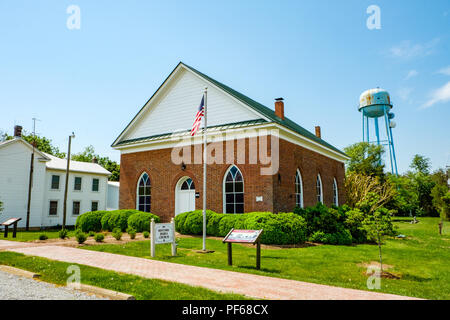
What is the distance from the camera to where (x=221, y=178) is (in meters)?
16.8

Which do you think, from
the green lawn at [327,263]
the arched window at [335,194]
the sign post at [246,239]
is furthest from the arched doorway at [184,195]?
the arched window at [335,194]

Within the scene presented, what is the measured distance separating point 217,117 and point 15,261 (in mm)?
11866

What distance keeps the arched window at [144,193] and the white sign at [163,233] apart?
10046 mm

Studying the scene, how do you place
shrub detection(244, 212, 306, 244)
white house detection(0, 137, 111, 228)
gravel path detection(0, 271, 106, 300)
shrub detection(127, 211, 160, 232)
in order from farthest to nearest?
white house detection(0, 137, 111, 228) < shrub detection(127, 211, 160, 232) < shrub detection(244, 212, 306, 244) < gravel path detection(0, 271, 106, 300)

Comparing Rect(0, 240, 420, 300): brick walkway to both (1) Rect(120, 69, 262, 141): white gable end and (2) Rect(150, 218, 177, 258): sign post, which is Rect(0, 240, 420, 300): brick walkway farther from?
(1) Rect(120, 69, 262, 141): white gable end

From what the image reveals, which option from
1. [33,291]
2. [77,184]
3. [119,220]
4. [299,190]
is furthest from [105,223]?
[77,184]

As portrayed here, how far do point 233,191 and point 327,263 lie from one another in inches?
294

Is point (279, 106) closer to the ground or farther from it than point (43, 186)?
farther from it

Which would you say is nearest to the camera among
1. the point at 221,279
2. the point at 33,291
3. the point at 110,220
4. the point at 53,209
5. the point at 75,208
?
the point at 33,291

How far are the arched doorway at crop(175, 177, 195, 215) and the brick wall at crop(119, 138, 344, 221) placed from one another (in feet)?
0.87

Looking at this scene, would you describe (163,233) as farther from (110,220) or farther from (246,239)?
(110,220)

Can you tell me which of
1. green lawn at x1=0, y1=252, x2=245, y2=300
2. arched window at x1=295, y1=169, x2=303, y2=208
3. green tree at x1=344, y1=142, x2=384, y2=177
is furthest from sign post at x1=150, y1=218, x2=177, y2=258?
green tree at x1=344, y1=142, x2=384, y2=177

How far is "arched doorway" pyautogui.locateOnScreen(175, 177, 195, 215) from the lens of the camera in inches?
715
